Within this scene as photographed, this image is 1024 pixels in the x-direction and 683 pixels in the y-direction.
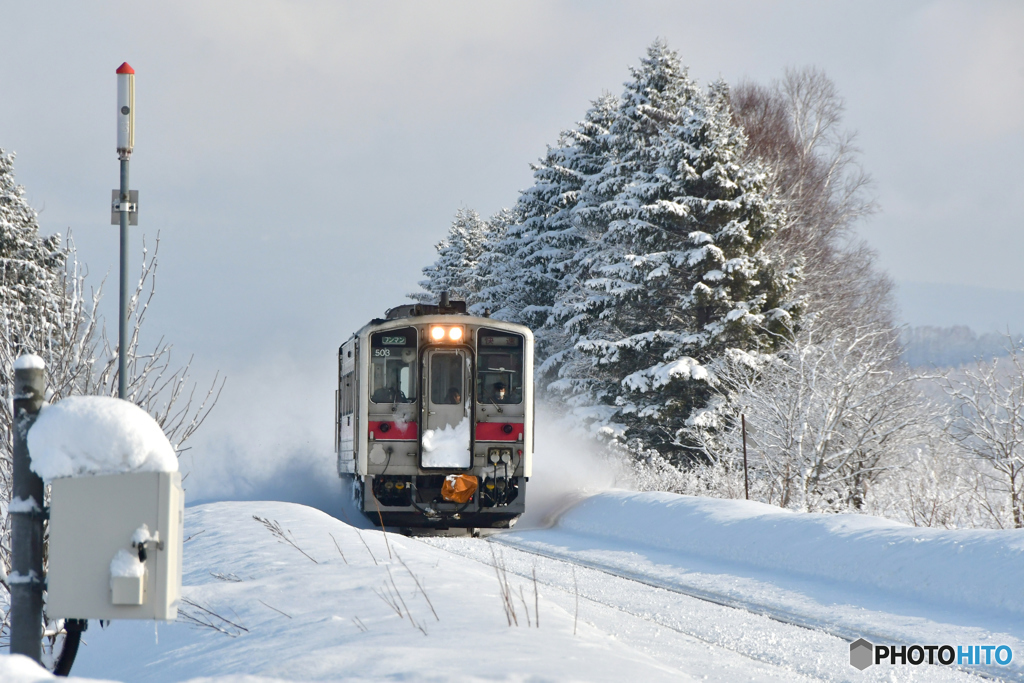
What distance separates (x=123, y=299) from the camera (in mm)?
7375

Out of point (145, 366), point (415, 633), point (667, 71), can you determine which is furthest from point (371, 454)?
point (667, 71)

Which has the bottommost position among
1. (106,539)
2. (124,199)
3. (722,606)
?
(722,606)

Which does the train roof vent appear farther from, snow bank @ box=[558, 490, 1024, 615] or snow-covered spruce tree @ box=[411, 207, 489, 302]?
snow-covered spruce tree @ box=[411, 207, 489, 302]

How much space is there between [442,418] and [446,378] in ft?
1.95

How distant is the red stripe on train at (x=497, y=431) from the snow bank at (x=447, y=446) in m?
0.21

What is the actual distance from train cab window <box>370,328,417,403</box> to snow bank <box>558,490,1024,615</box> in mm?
3613

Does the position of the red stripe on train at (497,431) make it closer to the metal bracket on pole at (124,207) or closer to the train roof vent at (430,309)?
the train roof vent at (430,309)

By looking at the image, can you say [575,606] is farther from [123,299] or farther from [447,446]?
[447,446]

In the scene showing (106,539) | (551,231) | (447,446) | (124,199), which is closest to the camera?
(106,539)

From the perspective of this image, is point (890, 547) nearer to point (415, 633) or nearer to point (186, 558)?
point (415, 633)

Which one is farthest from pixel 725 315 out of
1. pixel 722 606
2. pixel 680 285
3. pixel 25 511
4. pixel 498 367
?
pixel 25 511

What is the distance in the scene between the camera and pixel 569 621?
614cm

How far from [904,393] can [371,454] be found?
9.67m

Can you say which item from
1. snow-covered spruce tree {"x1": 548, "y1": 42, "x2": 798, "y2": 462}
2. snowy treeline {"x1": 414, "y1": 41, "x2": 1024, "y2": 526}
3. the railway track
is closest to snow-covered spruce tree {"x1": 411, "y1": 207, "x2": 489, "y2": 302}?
snowy treeline {"x1": 414, "y1": 41, "x2": 1024, "y2": 526}
